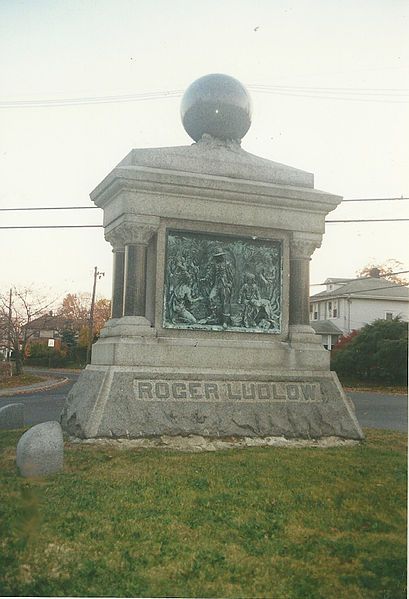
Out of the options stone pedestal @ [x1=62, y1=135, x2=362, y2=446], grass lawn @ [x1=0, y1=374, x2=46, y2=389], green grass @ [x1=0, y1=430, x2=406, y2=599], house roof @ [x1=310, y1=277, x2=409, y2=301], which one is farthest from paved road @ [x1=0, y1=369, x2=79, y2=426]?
house roof @ [x1=310, y1=277, x2=409, y2=301]

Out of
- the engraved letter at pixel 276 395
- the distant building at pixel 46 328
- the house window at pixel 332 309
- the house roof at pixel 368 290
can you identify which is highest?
the house roof at pixel 368 290

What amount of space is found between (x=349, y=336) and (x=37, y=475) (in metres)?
21.4

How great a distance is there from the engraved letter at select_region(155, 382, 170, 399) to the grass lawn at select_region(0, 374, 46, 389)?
17.8 metres

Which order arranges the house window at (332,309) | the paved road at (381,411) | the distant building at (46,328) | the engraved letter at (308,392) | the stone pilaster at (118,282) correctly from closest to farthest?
the engraved letter at (308,392), the stone pilaster at (118,282), the paved road at (381,411), the house window at (332,309), the distant building at (46,328)

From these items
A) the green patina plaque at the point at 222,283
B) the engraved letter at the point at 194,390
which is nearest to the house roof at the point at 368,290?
the green patina plaque at the point at 222,283

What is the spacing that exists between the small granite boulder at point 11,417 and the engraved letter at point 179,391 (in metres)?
3.47

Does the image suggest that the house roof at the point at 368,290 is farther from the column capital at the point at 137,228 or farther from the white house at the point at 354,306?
the column capital at the point at 137,228

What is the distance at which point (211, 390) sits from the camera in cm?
855

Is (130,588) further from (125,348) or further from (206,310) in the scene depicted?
(206,310)

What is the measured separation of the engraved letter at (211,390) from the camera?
28.0 ft

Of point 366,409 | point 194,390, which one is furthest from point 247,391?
point 366,409

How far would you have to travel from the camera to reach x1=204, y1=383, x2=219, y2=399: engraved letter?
8523 millimetres

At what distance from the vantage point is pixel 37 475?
6.37 metres

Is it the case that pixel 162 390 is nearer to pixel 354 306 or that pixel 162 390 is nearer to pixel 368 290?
pixel 368 290
